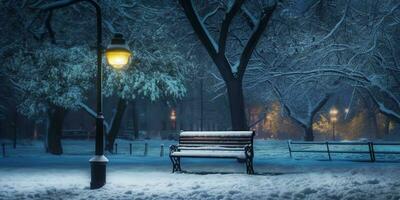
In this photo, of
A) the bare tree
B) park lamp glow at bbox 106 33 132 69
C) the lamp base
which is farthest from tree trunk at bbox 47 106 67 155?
the lamp base

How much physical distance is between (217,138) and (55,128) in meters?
Result: 14.8

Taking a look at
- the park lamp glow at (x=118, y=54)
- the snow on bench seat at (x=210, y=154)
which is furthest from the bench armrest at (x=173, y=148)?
the park lamp glow at (x=118, y=54)

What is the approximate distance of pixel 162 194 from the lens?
11273 mm

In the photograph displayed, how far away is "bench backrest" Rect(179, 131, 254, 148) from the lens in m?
15.1

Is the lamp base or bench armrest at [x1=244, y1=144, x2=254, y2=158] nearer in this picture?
the lamp base

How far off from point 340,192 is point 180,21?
1306cm

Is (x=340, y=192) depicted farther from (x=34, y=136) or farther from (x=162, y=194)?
(x=34, y=136)

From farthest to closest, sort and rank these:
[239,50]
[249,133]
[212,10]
Answer: 1. [239,50]
2. [212,10]
3. [249,133]

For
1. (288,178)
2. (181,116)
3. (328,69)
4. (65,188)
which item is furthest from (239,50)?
(181,116)

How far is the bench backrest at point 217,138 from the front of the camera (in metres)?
15.1

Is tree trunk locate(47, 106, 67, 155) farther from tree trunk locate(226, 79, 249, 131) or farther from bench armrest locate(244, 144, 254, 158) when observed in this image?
bench armrest locate(244, 144, 254, 158)

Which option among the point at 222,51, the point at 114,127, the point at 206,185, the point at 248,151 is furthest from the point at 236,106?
the point at 114,127

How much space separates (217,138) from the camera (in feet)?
51.4

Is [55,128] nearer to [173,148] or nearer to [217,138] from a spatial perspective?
[173,148]
